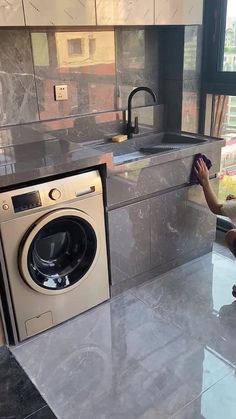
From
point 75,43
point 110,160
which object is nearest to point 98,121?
point 75,43

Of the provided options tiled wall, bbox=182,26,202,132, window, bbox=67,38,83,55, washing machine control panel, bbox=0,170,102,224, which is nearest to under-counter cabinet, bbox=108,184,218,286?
washing machine control panel, bbox=0,170,102,224

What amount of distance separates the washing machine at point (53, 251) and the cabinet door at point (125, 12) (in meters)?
0.91

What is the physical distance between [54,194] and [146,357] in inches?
37.0

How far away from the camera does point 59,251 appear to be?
7.23 ft

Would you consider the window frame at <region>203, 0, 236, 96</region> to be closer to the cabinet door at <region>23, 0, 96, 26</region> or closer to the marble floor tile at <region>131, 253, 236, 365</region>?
the cabinet door at <region>23, 0, 96, 26</region>

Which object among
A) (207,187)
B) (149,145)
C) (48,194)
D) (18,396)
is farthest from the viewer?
(149,145)

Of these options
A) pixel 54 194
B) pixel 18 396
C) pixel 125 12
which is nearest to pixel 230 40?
pixel 125 12

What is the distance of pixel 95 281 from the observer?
227cm

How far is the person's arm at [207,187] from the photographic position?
236 cm

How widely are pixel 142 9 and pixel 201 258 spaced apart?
5.58 feet

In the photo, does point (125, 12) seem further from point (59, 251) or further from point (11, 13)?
point (59, 251)

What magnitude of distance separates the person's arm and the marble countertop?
0.33 ft

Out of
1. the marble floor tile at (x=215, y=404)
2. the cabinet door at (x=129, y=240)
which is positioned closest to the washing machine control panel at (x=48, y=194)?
the cabinet door at (x=129, y=240)

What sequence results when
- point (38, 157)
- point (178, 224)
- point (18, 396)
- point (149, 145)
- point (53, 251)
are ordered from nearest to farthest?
1. point (18, 396)
2. point (38, 157)
3. point (53, 251)
4. point (178, 224)
5. point (149, 145)
